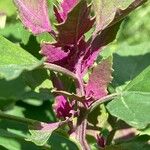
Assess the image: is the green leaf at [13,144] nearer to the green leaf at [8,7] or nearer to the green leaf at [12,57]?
the green leaf at [12,57]

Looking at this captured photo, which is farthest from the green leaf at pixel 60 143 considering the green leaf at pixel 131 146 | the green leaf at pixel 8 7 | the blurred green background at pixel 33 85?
the green leaf at pixel 8 7

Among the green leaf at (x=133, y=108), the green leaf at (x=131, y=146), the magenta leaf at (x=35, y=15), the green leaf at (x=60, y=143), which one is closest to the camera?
the green leaf at (x=133, y=108)

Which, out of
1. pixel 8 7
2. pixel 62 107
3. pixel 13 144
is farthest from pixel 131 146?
pixel 8 7

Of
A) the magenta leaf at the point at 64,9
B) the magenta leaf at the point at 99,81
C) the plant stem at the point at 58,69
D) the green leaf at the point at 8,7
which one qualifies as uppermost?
the magenta leaf at the point at 64,9

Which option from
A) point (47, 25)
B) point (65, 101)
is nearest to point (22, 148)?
point (65, 101)

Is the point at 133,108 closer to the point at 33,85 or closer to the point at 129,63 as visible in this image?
the point at 33,85

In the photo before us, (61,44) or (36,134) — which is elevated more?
(61,44)

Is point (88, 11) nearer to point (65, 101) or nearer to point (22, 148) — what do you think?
point (65, 101)
